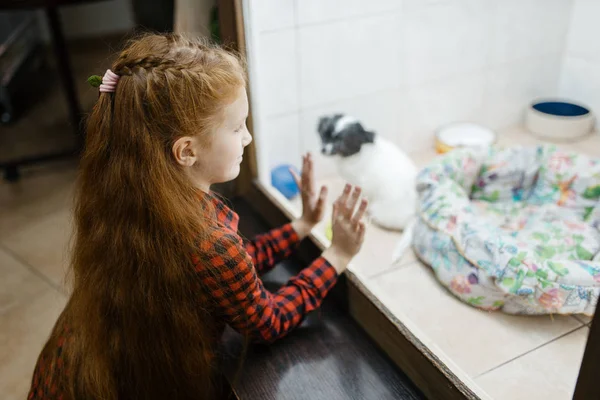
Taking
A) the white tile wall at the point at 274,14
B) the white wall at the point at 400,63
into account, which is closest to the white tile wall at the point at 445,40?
the white wall at the point at 400,63

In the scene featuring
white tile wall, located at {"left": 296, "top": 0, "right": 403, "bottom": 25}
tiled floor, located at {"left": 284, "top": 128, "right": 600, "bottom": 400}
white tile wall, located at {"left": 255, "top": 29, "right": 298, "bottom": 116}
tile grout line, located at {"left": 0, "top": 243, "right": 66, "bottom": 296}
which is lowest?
tile grout line, located at {"left": 0, "top": 243, "right": 66, "bottom": 296}

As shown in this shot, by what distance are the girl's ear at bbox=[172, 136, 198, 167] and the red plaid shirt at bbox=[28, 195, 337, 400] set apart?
0.31ft

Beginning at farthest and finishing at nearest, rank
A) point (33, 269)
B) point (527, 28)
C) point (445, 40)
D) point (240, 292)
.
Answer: point (527, 28) < point (445, 40) < point (33, 269) < point (240, 292)

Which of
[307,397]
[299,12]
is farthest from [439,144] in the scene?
[307,397]

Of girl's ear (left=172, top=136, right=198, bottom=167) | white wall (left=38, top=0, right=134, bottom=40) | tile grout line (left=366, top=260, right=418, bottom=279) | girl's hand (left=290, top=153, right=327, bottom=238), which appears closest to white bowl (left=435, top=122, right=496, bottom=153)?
tile grout line (left=366, top=260, right=418, bottom=279)

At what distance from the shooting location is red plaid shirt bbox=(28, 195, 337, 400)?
92 cm

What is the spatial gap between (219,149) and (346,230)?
12.6 inches

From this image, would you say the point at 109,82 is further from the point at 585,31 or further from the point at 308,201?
the point at 585,31

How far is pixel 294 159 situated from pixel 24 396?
0.88 metres

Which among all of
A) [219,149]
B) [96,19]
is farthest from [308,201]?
[96,19]

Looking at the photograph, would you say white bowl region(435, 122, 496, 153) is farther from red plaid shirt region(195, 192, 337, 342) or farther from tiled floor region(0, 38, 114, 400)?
tiled floor region(0, 38, 114, 400)

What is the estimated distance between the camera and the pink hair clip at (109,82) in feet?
2.77

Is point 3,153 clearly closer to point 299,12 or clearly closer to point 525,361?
point 299,12

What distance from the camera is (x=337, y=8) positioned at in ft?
5.01
